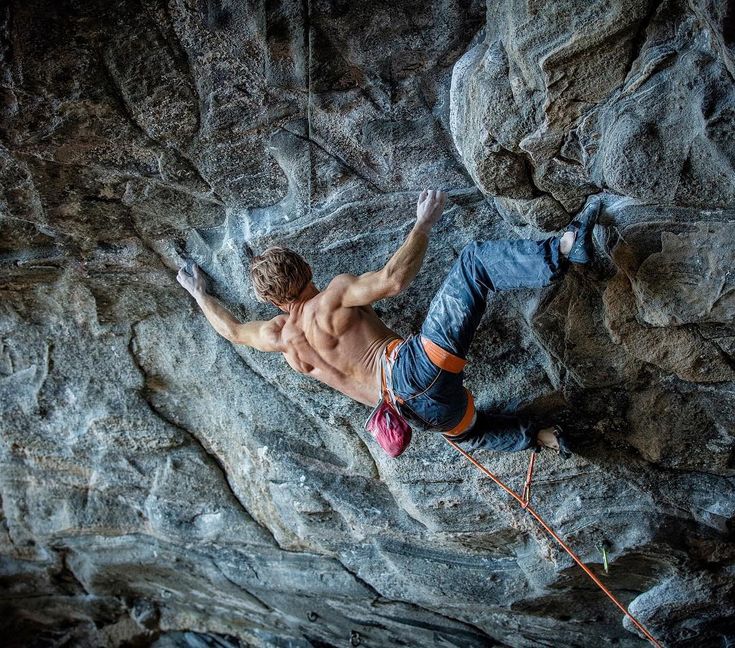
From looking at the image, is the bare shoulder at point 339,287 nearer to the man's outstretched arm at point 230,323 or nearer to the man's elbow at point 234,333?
the man's outstretched arm at point 230,323

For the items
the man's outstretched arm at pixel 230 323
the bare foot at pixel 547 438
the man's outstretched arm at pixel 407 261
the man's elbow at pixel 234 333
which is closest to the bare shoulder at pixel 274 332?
the man's outstretched arm at pixel 230 323

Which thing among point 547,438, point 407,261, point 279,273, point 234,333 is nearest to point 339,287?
point 279,273

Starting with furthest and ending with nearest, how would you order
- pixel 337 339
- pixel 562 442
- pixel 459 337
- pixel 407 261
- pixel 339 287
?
pixel 562 442
pixel 337 339
pixel 339 287
pixel 459 337
pixel 407 261

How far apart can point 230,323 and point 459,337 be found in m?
1.21

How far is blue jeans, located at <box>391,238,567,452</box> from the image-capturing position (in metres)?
2.87

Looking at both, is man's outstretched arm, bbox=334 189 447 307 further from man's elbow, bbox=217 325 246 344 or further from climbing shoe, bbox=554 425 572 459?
climbing shoe, bbox=554 425 572 459

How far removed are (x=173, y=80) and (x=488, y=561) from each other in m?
3.14

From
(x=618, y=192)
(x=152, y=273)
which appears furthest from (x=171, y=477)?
(x=618, y=192)

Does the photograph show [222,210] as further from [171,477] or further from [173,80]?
[171,477]

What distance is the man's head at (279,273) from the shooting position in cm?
321

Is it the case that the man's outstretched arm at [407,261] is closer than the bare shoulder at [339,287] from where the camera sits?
Yes

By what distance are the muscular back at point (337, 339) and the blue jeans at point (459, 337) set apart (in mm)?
173

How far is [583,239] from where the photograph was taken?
2750mm

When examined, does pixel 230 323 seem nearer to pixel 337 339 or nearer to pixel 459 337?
pixel 337 339
